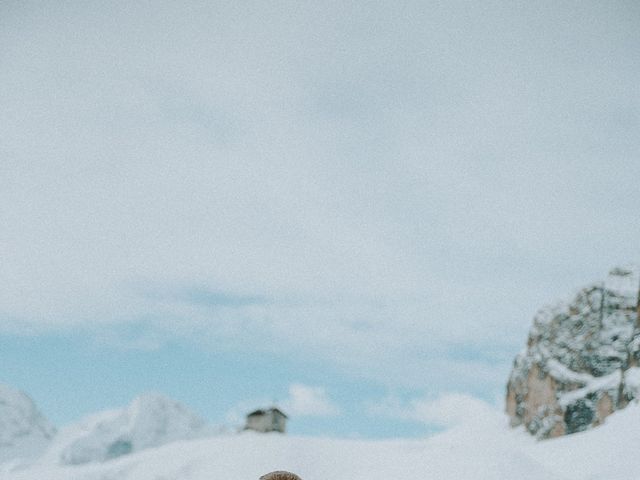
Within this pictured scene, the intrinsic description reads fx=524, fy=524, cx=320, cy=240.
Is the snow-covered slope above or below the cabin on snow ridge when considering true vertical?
below

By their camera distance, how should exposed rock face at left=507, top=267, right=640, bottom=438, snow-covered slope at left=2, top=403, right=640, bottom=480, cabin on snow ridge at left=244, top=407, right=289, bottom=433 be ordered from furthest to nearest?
cabin on snow ridge at left=244, top=407, right=289, bottom=433 < exposed rock face at left=507, top=267, right=640, bottom=438 < snow-covered slope at left=2, top=403, right=640, bottom=480

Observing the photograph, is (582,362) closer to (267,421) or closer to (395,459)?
(395,459)

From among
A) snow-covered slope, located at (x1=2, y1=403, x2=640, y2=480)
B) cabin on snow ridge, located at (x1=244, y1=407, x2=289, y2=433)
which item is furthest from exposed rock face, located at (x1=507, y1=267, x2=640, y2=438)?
cabin on snow ridge, located at (x1=244, y1=407, x2=289, y2=433)

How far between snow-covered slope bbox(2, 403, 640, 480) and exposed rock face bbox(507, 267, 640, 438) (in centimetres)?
460

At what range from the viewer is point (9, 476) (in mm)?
59750

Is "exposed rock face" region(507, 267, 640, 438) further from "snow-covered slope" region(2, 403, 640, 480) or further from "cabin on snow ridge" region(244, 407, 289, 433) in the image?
"cabin on snow ridge" region(244, 407, 289, 433)

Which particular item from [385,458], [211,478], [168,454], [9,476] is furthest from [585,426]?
[9,476]

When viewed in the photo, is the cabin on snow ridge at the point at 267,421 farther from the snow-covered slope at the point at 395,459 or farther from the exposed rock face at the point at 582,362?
Result: the exposed rock face at the point at 582,362

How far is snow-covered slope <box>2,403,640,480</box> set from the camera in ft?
118

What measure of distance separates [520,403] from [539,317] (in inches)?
551

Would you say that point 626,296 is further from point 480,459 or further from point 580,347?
point 480,459

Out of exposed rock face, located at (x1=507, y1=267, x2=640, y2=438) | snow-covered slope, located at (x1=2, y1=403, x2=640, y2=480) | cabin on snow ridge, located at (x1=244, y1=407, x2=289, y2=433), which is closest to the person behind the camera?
snow-covered slope, located at (x1=2, y1=403, x2=640, y2=480)

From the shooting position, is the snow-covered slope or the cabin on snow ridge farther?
the cabin on snow ridge

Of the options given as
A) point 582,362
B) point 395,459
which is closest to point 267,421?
point 395,459
